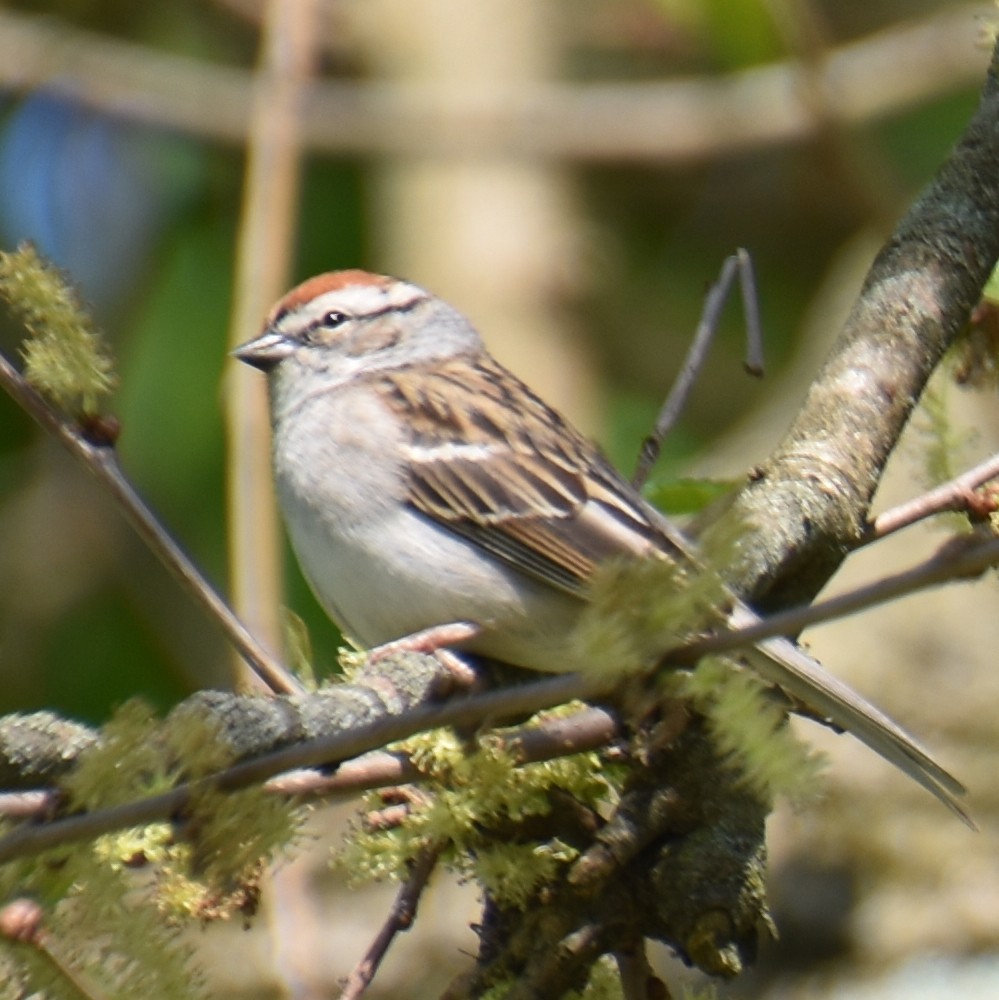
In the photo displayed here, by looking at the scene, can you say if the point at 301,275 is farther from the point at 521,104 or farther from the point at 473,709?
the point at 473,709

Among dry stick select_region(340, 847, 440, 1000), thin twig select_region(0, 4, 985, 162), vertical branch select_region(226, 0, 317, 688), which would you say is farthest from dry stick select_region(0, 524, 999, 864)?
thin twig select_region(0, 4, 985, 162)

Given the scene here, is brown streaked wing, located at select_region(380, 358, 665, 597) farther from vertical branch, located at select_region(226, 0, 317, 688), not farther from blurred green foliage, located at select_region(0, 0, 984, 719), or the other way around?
blurred green foliage, located at select_region(0, 0, 984, 719)

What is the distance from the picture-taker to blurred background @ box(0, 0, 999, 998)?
140 inches

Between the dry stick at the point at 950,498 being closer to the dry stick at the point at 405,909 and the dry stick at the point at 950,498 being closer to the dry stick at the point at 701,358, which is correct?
the dry stick at the point at 701,358

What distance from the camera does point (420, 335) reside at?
347cm

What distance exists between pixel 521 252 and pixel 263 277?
143cm

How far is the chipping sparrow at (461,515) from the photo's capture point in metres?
2.39

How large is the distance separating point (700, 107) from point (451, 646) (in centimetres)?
294

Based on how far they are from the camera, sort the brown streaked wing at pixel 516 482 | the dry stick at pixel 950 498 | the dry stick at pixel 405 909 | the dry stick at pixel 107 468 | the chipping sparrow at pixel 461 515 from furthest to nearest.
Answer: the brown streaked wing at pixel 516 482 < the chipping sparrow at pixel 461 515 < the dry stick at pixel 950 498 < the dry stick at pixel 405 909 < the dry stick at pixel 107 468

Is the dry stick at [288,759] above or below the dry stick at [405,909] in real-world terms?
above

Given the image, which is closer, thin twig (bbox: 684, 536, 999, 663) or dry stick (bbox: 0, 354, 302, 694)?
thin twig (bbox: 684, 536, 999, 663)

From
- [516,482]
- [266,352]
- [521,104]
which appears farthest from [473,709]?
[521,104]

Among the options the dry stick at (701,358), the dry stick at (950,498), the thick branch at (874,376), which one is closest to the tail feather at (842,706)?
the thick branch at (874,376)

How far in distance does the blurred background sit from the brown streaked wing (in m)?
0.85
